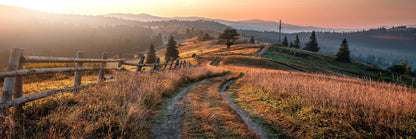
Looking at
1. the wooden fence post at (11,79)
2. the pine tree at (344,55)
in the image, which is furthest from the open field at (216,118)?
the pine tree at (344,55)

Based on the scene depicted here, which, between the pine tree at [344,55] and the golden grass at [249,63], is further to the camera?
the pine tree at [344,55]

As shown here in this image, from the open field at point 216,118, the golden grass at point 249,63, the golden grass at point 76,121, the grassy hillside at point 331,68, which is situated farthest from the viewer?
the grassy hillside at point 331,68

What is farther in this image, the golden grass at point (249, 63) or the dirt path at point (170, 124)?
the golden grass at point (249, 63)

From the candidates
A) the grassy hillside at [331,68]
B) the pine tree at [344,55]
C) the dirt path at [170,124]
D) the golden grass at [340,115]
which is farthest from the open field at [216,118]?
the pine tree at [344,55]

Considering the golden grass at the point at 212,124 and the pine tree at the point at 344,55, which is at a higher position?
the pine tree at the point at 344,55

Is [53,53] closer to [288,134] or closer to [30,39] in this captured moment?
[30,39]

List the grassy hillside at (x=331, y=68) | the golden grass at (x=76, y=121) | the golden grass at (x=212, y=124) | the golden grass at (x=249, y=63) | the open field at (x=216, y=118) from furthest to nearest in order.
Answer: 1. the grassy hillside at (x=331, y=68)
2. the golden grass at (x=249, y=63)
3. the golden grass at (x=212, y=124)
4. the open field at (x=216, y=118)
5. the golden grass at (x=76, y=121)

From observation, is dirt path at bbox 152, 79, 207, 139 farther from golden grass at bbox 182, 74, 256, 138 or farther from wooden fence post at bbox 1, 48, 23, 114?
wooden fence post at bbox 1, 48, 23, 114

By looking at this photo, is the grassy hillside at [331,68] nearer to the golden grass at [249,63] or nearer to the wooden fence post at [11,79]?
the golden grass at [249,63]

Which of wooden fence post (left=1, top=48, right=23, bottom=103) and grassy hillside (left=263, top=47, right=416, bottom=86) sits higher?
wooden fence post (left=1, top=48, right=23, bottom=103)

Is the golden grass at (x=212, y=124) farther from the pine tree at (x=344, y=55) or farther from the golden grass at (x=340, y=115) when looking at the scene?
the pine tree at (x=344, y=55)

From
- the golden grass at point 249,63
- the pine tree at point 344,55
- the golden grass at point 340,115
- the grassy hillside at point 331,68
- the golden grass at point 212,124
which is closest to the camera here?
the golden grass at point 340,115

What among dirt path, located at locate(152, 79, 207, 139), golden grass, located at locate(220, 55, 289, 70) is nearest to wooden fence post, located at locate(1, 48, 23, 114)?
dirt path, located at locate(152, 79, 207, 139)

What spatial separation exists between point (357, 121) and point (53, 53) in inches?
5363
